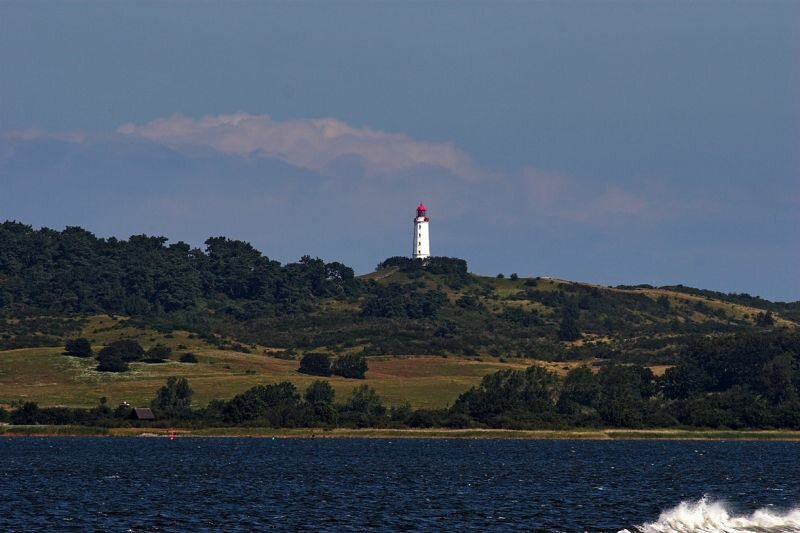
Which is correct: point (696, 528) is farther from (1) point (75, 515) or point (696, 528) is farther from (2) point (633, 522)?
(1) point (75, 515)

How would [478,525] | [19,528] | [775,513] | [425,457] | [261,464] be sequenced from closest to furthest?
[19,528]
[478,525]
[775,513]
[261,464]
[425,457]

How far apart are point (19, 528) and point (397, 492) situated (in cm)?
3382

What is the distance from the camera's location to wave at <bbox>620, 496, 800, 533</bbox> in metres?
78.0

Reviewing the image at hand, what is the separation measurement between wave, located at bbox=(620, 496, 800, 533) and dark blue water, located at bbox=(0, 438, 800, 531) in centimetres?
287

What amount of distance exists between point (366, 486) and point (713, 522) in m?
36.1

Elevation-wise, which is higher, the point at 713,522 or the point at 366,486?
the point at 366,486

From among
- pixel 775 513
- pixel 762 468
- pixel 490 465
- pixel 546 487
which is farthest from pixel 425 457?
pixel 775 513

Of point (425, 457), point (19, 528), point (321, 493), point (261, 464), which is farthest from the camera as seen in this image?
point (425, 457)

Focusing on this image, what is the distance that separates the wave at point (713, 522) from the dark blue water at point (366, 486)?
287 cm

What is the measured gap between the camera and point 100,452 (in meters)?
162

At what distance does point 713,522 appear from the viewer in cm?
7931

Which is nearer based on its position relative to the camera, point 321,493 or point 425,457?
point 321,493

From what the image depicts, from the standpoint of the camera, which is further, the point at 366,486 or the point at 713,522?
the point at 366,486

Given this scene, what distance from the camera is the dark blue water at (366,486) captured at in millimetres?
83625
